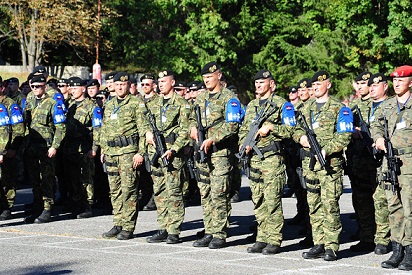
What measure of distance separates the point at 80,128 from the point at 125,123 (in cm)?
290

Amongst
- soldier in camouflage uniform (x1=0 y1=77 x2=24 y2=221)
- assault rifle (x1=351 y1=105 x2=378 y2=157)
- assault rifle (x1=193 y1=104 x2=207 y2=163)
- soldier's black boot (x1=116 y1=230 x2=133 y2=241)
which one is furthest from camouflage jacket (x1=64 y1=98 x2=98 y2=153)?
Result: assault rifle (x1=351 y1=105 x2=378 y2=157)

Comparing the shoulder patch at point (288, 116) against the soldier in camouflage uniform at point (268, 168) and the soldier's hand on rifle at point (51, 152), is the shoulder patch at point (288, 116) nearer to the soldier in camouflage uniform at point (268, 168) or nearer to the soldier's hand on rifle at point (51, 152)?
the soldier in camouflage uniform at point (268, 168)

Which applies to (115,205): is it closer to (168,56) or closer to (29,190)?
(29,190)

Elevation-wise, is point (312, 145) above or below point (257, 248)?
above

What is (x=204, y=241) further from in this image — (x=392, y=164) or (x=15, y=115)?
(x=15, y=115)

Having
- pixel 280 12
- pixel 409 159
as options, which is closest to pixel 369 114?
pixel 409 159

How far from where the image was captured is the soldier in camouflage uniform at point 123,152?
39.0ft

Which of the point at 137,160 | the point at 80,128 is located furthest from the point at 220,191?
the point at 80,128

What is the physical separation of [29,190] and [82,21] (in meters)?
23.9

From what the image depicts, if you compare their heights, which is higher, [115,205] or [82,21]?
[82,21]

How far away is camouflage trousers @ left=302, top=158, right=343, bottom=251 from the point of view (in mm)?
10375

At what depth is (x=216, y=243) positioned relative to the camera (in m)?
11.2

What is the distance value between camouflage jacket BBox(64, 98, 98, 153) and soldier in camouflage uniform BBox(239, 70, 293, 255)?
4.41m

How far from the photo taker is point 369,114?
1171 centimetres
